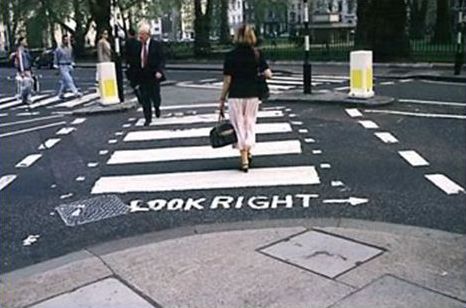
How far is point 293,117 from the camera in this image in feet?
39.4

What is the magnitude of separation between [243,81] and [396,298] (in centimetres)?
413

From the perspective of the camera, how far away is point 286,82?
20.6 metres

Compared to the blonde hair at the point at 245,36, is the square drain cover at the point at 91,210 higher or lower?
lower

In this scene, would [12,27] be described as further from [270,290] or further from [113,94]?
[270,290]

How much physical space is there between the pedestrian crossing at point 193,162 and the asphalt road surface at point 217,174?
0.02 meters

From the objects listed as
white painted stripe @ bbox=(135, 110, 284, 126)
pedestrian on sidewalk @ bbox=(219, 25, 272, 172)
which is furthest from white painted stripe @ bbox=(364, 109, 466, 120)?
pedestrian on sidewalk @ bbox=(219, 25, 272, 172)

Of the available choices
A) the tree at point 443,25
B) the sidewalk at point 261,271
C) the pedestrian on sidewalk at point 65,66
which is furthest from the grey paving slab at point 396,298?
the tree at point 443,25

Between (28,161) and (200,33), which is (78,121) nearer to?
(28,161)

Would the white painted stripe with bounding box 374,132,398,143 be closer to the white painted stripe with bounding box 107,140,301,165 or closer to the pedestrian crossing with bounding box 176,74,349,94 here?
the white painted stripe with bounding box 107,140,301,165

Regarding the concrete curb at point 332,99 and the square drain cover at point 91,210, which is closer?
the square drain cover at point 91,210

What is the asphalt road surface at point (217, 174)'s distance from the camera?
6.03 m

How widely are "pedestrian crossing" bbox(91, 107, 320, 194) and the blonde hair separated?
1655mm

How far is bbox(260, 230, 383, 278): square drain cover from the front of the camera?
4543 mm

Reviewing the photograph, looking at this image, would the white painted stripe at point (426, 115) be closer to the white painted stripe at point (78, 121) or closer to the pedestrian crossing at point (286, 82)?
the pedestrian crossing at point (286, 82)
